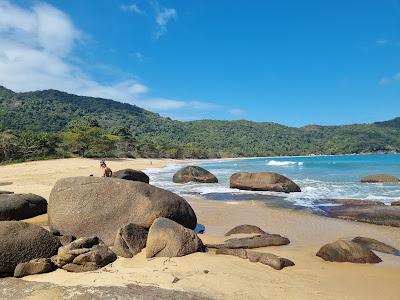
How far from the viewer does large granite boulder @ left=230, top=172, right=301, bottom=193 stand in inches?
848

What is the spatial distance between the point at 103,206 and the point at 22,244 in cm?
230

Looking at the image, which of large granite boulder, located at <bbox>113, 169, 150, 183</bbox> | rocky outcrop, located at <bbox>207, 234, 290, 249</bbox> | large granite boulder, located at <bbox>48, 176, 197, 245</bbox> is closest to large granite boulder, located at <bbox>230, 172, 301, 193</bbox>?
large granite boulder, located at <bbox>113, 169, 150, 183</bbox>

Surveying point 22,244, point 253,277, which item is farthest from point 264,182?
point 22,244

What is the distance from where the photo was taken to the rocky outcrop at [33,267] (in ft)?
22.2

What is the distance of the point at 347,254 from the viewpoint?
8.32 m

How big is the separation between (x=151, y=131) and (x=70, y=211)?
472ft

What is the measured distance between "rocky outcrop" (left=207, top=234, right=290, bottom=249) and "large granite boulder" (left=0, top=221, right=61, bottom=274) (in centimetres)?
360

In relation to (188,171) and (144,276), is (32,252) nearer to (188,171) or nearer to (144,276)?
(144,276)

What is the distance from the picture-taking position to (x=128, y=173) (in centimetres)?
1667

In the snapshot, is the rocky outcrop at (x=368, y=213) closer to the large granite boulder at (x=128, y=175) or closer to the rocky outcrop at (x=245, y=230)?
the rocky outcrop at (x=245, y=230)

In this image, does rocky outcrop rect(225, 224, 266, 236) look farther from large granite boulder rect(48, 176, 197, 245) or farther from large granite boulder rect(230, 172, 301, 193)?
large granite boulder rect(230, 172, 301, 193)

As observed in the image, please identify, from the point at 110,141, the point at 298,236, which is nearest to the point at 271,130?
the point at 110,141

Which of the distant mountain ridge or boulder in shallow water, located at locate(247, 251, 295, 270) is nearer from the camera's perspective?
boulder in shallow water, located at locate(247, 251, 295, 270)

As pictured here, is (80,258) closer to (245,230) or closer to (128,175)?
(245,230)
